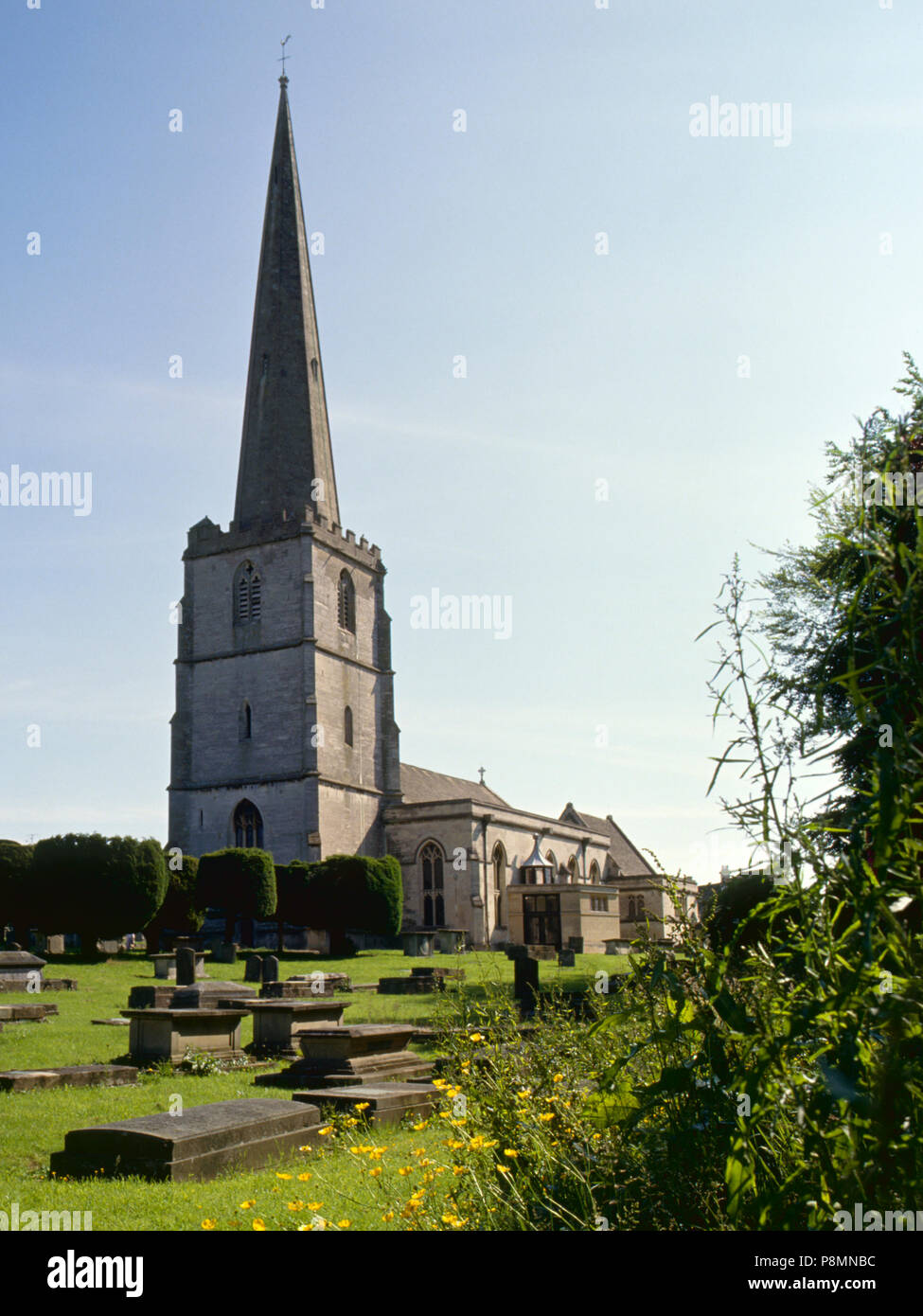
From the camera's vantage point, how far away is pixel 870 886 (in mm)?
2354

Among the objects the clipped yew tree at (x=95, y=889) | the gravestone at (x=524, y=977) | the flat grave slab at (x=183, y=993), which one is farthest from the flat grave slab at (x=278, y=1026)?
the clipped yew tree at (x=95, y=889)

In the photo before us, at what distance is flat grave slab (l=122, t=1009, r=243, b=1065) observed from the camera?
12000 mm

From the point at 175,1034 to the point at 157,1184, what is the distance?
6.27 metres

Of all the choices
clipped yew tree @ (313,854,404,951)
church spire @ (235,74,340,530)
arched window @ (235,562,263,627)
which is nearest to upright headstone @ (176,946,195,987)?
clipped yew tree @ (313,854,404,951)

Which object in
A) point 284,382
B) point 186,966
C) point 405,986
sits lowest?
point 405,986

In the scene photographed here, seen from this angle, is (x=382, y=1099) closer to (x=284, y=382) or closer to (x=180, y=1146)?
(x=180, y=1146)

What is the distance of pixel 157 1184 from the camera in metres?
6.11

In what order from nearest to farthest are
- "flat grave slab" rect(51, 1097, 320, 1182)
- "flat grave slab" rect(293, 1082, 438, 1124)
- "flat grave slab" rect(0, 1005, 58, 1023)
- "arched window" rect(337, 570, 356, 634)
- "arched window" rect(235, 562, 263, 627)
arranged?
"flat grave slab" rect(51, 1097, 320, 1182), "flat grave slab" rect(293, 1082, 438, 1124), "flat grave slab" rect(0, 1005, 58, 1023), "arched window" rect(235, 562, 263, 627), "arched window" rect(337, 570, 356, 634)

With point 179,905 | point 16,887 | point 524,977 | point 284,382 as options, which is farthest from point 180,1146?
point 284,382

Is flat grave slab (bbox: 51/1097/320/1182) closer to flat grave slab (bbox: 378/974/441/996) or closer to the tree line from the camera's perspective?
flat grave slab (bbox: 378/974/441/996)

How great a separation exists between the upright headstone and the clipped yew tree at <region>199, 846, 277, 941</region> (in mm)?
15235
